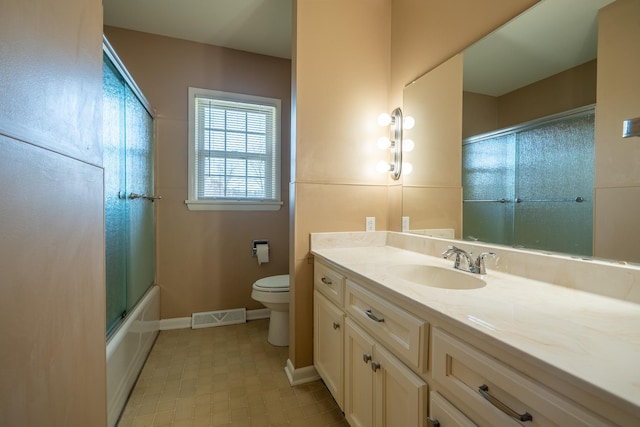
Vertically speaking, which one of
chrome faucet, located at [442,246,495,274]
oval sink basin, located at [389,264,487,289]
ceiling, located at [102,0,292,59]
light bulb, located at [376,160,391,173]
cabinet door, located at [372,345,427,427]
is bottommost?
cabinet door, located at [372,345,427,427]

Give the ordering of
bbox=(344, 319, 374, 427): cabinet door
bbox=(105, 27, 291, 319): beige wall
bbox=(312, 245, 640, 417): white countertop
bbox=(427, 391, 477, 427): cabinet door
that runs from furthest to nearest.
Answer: bbox=(105, 27, 291, 319): beige wall
bbox=(344, 319, 374, 427): cabinet door
bbox=(427, 391, 477, 427): cabinet door
bbox=(312, 245, 640, 417): white countertop

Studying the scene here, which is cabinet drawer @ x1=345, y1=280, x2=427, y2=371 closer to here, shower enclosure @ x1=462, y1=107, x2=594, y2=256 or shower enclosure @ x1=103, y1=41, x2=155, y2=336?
shower enclosure @ x1=462, y1=107, x2=594, y2=256

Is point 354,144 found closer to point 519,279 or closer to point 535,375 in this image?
point 519,279

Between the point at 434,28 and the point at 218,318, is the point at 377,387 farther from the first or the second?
the point at 218,318

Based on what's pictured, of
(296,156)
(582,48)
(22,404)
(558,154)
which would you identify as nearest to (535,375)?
(558,154)

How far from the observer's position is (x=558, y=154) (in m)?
1.04

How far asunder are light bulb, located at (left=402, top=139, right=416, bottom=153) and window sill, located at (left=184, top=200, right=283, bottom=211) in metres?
1.40

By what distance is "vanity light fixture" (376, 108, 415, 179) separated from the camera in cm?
185

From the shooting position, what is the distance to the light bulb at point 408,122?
5.87 ft

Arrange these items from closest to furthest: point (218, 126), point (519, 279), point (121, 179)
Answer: point (519, 279), point (121, 179), point (218, 126)

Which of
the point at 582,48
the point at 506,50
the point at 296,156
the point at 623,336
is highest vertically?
the point at 506,50

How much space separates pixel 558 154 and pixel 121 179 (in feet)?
7.35

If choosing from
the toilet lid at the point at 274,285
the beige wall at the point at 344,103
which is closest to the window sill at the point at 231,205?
the toilet lid at the point at 274,285

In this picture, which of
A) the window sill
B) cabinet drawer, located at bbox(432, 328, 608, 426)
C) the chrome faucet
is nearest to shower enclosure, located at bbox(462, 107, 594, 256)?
the chrome faucet
